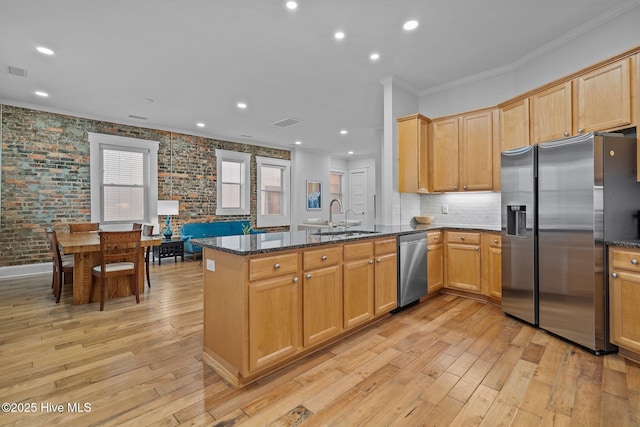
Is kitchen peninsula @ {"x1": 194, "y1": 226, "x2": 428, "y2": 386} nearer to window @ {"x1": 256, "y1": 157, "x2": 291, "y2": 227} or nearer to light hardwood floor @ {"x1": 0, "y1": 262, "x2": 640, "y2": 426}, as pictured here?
light hardwood floor @ {"x1": 0, "y1": 262, "x2": 640, "y2": 426}

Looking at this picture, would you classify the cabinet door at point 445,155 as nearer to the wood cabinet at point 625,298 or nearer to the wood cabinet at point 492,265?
the wood cabinet at point 492,265

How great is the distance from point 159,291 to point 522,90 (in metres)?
5.48

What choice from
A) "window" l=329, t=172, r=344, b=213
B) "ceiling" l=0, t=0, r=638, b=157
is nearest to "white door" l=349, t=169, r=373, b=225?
"window" l=329, t=172, r=344, b=213

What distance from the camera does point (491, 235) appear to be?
11.8 ft

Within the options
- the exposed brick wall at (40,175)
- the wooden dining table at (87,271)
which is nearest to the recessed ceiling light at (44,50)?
the wooden dining table at (87,271)

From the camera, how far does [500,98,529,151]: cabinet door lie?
11.1ft

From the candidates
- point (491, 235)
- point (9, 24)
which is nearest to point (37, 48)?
point (9, 24)

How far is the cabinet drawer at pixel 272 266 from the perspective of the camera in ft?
6.56

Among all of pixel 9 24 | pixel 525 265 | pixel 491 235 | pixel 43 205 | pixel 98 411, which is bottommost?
pixel 98 411

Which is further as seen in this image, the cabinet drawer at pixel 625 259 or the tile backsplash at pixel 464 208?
the tile backsplash at pixel 464 208

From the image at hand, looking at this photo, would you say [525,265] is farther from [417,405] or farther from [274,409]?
[274,409]

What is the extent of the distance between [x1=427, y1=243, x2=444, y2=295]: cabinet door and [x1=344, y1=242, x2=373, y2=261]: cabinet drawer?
1.24 meters

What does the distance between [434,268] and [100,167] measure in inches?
246

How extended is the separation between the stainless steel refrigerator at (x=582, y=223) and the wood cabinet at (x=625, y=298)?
54 mm
